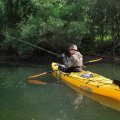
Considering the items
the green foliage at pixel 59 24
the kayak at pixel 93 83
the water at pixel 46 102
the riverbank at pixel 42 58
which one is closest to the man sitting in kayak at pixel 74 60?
the kayak at pixel 93 83

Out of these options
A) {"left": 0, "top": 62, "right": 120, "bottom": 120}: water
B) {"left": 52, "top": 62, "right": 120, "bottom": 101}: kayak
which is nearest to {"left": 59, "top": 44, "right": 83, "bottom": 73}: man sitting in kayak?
{"left": 52, "top": 62, "right": 120, "bottom": 101}: kayak

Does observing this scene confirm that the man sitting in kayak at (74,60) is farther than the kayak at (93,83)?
Yes

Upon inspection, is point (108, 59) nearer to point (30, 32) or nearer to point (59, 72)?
point (30, 32)

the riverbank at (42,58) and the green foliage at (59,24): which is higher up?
the green foliage at (59,24)

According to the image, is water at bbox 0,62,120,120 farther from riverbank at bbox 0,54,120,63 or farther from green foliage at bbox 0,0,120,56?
riverbank at bbox 0,54,120,63

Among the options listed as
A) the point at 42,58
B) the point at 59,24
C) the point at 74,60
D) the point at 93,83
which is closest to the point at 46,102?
the point at 93,83

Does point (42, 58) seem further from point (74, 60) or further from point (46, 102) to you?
point (46, 102)

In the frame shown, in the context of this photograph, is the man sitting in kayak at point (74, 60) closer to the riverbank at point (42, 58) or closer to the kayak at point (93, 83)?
the kayak at point (93, 83)

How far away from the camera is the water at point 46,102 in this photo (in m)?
10.3

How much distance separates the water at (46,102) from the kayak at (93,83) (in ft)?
1.09

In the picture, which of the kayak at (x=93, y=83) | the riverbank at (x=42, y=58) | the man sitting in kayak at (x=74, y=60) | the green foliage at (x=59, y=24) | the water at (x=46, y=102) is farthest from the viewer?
the riverbank at (x=42, y=58)

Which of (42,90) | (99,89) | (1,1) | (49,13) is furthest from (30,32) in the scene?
(99,89)

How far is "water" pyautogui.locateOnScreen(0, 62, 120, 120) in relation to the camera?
33.8 ft

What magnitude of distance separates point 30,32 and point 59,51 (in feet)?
7.79
